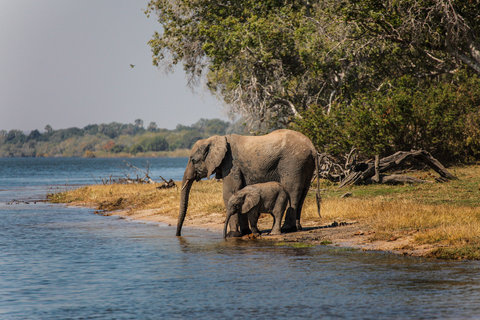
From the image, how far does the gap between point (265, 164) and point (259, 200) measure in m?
1.11

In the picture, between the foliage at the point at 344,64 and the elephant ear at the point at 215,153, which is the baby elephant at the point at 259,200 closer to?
the elephant ear at the point at 215,153

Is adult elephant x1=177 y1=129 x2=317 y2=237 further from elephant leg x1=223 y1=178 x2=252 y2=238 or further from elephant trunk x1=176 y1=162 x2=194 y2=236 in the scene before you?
elephant trunk x1=176 y1=162 x2=194 y2=236

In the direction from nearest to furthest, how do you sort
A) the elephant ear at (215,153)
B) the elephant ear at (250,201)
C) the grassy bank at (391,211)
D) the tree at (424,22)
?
the grassy bank at (391,211)
the elephant ear at (250,201)
the elephant ear at (215,153)
the tree at (424,22)

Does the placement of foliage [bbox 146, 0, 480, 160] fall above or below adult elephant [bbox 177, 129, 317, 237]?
above

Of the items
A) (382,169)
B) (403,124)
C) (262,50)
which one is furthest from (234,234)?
(262,50)

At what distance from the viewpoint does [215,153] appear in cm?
1644

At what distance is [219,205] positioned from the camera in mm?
21844

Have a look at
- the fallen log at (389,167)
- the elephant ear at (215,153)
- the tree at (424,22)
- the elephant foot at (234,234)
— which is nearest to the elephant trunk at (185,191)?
the elephant ear at (215,153)

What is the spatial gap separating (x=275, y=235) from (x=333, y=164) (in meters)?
12.4

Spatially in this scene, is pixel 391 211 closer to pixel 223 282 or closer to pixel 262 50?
pixel 223 282

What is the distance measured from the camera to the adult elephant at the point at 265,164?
52.9 ft

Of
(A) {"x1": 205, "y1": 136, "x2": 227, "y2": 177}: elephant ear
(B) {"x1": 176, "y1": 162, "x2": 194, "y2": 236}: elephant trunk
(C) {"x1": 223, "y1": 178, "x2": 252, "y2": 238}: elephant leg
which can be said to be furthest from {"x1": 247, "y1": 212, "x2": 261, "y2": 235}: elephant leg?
(B) {"x1": 176, "y1": 162, "x2": 194, "y2": 236}: elephant trunk

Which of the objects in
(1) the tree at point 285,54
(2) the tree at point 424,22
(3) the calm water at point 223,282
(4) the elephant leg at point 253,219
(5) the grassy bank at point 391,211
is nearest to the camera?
(3) the calm water at point 223,282

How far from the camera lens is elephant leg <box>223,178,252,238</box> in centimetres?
1622
